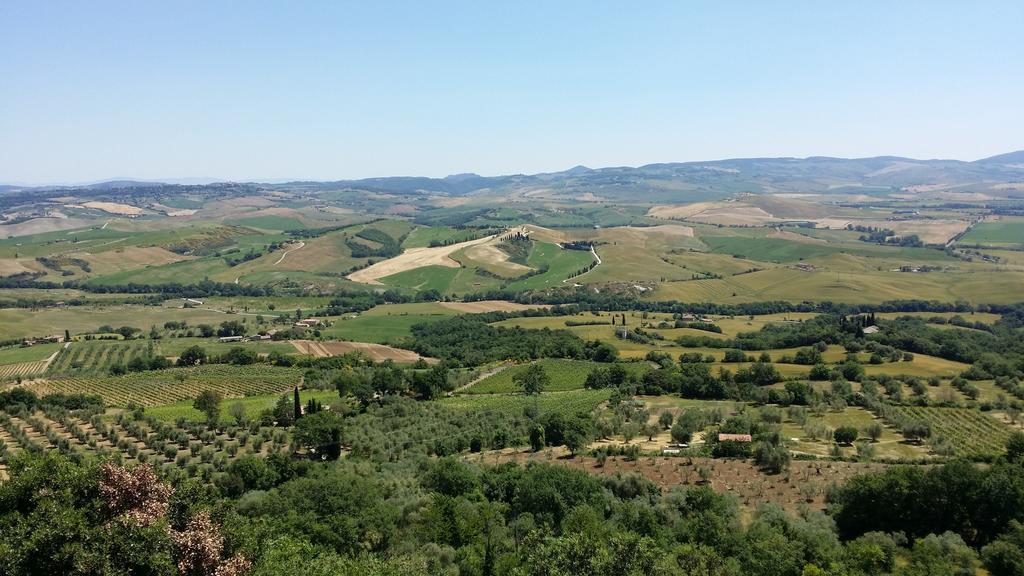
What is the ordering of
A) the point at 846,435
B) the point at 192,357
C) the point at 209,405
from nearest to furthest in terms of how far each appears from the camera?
the point at 846,435
the point at 209,405
the point at 192,357

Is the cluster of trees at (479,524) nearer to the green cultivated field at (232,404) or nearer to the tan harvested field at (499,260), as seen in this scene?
the green cultivated field at (232,404)

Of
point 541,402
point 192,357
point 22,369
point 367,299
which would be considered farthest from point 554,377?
point 367,299

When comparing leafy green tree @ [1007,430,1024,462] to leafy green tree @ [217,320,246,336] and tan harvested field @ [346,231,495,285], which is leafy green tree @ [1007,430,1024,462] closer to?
leafy green tree @ [217,320,246,336]

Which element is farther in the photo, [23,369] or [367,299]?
[367,299]

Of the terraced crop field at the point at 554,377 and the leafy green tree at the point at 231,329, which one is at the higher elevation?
the leafy green tree at the point at 231,329

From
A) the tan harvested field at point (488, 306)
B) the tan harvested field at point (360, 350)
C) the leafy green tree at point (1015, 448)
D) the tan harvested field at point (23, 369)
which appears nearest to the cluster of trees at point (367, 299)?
the tan harvested field at point (488, 306)

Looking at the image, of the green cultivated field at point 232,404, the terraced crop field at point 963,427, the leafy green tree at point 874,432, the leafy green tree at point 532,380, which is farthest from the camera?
the leafy green tree at point 532,380

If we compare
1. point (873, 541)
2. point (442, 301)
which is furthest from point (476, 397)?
point (442, 301)

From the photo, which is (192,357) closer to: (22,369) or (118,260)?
(22,369)
